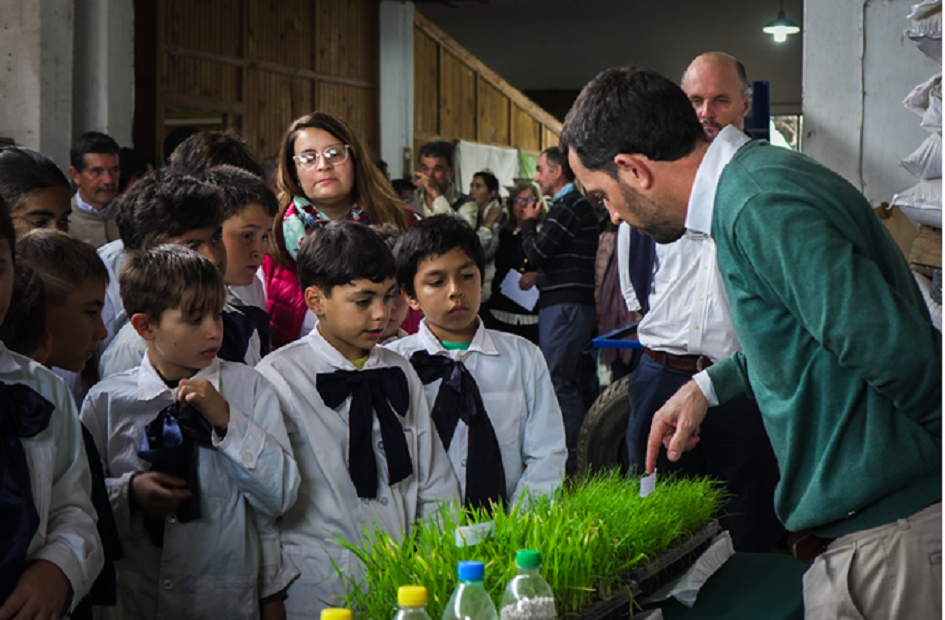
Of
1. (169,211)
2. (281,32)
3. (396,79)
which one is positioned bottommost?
(169,211)

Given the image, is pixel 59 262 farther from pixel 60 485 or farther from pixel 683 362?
pixel 683 362

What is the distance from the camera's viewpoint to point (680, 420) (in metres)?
2.20

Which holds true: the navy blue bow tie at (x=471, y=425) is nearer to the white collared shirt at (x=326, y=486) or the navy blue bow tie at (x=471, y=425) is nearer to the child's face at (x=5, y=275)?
the white collared shirt at (x=326, y=486)

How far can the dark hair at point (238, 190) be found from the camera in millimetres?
3162

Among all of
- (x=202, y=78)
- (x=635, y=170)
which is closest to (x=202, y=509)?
(x=635, y=170)

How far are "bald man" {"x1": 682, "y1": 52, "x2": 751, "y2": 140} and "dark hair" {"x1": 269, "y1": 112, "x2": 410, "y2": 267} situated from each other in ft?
3.66

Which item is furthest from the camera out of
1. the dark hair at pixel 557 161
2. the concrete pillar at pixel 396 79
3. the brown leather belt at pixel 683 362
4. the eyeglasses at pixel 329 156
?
the concrete pillar at pixel 396 79

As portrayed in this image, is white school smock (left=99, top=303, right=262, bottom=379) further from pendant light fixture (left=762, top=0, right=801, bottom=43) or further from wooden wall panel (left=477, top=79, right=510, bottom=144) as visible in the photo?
pendant light fixture (left=762, top=0, right=801, bottom=43)

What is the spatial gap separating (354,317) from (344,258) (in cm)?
16

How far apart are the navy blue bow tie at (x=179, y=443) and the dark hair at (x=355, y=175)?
4.52 ft

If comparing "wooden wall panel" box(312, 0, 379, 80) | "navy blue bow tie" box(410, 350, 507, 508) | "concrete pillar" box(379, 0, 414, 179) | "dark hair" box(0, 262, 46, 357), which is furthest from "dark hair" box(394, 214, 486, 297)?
"concrete pillar" box(379, 0, 414, 179)

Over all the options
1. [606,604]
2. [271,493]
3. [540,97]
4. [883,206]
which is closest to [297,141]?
[271,493]

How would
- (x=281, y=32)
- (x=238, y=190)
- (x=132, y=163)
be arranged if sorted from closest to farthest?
1. (x=238, y=190)
2. (x=132, y=163)
3. (x=281, y=32)

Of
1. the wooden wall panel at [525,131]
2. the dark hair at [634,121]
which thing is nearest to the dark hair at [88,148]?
the dark hair at [634,121]
